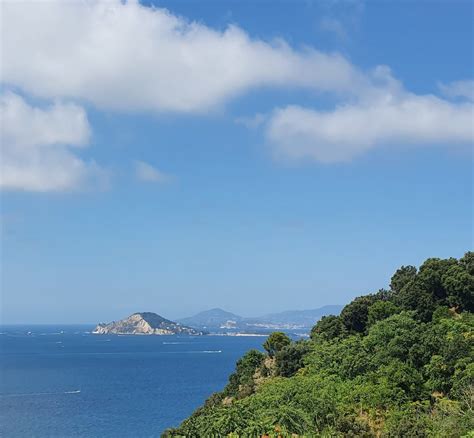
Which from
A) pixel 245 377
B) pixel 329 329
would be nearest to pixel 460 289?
pixel 329 329

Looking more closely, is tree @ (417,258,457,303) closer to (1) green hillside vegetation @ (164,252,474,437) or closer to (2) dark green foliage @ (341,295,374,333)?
(1) green hillside vegetation @ (164,252,474,437)

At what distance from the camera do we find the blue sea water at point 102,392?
69.2 m

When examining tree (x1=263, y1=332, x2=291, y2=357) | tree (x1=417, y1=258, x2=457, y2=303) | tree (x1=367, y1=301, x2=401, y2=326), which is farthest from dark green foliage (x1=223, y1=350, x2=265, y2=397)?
tree (x1=417, y1=258, x2=457, y2=303)

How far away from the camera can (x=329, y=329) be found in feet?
172

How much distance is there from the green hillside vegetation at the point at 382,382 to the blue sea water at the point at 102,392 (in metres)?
25.6

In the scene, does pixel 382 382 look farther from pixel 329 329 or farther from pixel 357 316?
pixel 357 316

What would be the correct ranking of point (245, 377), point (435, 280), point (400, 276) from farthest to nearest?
point (400, 276) < point (245, 377) < point (435, 280)

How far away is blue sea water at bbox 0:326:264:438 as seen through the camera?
69188 millimetres

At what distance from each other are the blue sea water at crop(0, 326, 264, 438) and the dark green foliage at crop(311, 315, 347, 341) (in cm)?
2424

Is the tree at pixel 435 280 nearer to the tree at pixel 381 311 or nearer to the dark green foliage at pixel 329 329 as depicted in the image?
the tree at pixel 381 311

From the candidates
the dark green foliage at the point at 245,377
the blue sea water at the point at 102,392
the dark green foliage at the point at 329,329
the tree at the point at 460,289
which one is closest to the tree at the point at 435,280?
the tree at the point at 460,289

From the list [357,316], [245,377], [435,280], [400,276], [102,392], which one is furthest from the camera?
[102,392]

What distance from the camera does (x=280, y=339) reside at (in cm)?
5434

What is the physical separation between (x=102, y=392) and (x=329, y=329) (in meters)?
56.4
